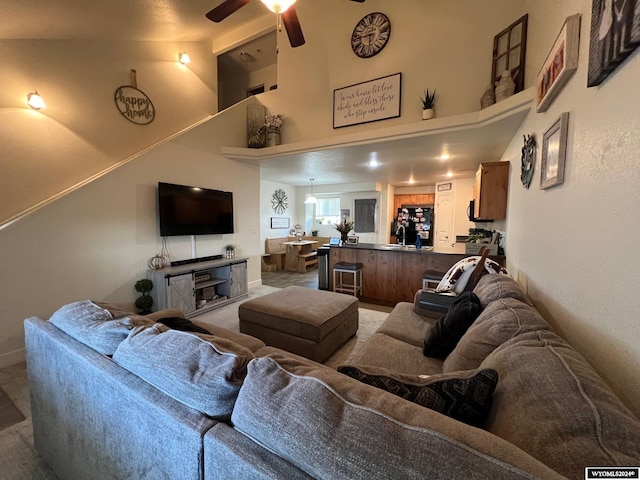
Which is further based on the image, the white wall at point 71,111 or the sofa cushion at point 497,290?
the white wall at point 71,111

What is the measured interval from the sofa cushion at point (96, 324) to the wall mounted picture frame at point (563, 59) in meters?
2.46

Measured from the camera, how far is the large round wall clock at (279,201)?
24.4 ft

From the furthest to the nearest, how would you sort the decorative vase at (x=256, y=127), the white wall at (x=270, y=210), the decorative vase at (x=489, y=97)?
1. the white wall at (x=270, y=210)
2. the decorative vase at (x=256, y=127)
3. the decorative vase at (x=489, y=97)

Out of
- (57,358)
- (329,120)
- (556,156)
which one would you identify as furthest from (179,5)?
(556,156)

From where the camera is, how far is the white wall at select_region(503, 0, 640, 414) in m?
0.83

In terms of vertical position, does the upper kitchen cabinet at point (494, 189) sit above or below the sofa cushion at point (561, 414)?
above

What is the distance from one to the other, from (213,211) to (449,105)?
3.73m

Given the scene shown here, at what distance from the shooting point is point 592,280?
3.46 feet

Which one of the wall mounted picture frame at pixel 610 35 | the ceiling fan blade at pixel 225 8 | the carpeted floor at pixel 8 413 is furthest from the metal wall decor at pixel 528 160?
the carpeted floor at pixel 8 413

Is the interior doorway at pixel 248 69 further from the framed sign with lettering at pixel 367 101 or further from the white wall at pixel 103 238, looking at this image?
the framed sign with lettering at pixel 367 101

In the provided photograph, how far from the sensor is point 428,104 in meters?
3.22

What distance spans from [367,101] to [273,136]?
5.49 ft

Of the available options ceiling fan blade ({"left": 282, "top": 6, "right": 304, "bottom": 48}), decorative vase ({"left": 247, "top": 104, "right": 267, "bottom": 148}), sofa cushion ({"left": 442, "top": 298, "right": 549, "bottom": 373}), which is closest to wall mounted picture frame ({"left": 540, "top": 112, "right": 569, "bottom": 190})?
sofa cushion ({"left": 442, "top": 298, "right": 549, "bottom": 373})

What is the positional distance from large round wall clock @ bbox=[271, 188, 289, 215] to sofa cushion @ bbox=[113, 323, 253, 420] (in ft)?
21.7
